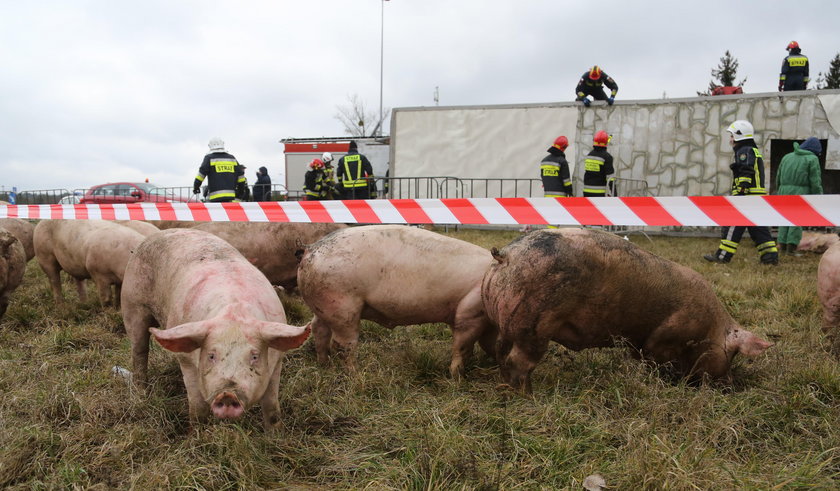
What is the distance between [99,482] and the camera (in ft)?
8.50

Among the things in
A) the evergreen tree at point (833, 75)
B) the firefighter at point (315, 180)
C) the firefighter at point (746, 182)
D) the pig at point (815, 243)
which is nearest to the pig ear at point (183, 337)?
the firefighter at point (746, 182)

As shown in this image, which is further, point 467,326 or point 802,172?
point 802,172

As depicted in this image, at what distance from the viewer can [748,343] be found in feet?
11.8

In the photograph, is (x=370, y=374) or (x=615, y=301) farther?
(x=370, y=374)

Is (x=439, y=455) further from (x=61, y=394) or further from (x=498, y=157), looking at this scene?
(x=498, y=157)

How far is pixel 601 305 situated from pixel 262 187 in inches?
589

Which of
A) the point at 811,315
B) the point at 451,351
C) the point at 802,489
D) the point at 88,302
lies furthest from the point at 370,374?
the point at 88,302

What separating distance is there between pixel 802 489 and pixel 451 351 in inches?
94.6

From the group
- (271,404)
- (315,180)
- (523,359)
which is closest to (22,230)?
(271,404)

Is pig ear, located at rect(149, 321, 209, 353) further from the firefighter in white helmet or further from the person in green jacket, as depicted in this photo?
the person in green jacket

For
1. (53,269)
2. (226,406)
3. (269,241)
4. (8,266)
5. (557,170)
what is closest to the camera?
(226,406)

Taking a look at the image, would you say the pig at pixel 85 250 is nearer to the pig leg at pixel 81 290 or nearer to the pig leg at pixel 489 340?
the pig leg at pixel 81 290

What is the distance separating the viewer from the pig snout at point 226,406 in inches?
95.0

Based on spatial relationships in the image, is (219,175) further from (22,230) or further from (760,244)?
(760,244)
